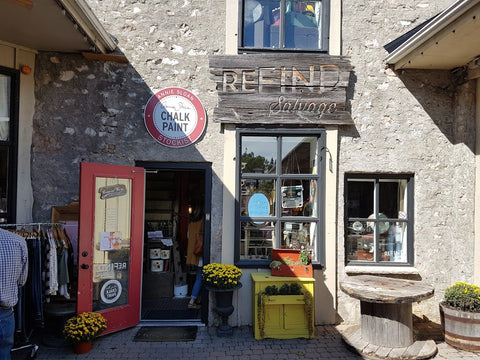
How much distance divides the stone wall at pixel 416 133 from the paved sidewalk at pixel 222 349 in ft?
3.06

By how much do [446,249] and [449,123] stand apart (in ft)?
6.08

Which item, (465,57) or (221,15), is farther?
(221,15)

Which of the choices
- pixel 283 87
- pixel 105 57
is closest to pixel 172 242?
pixel 105 57

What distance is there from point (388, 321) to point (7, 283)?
408 cm

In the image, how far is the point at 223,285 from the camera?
15.7 feet

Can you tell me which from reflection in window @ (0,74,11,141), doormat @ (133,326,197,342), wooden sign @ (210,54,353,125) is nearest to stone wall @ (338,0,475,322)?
wooden sign @ (210,54,353,125)

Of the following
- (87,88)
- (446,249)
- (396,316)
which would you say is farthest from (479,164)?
(87,88)

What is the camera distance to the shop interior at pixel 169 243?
20.6ft

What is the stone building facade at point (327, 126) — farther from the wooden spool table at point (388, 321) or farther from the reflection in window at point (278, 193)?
the wooden spool table at point (388, 321)

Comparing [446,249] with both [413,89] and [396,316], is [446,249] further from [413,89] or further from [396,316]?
[413,89]

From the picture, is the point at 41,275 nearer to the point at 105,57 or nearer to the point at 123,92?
the point at 123,92

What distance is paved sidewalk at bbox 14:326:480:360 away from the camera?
4.30m

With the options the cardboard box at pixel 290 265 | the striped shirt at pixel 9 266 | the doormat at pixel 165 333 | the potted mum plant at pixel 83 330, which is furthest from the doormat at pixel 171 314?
A: the striped shirt at pixel 9 266

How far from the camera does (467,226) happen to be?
17.4 feet
